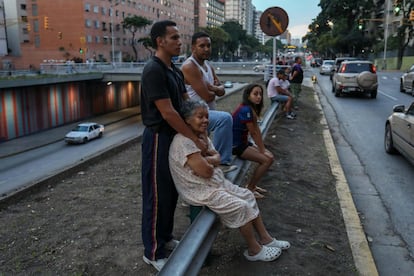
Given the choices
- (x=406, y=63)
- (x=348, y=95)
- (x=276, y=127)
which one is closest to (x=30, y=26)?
(x=406, y=63)

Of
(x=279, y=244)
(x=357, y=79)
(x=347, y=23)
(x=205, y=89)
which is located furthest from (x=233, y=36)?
(x=279, y=244)

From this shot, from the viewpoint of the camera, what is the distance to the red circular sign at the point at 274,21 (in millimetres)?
9328

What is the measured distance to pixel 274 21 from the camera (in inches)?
370

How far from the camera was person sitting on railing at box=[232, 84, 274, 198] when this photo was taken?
4.74 metres

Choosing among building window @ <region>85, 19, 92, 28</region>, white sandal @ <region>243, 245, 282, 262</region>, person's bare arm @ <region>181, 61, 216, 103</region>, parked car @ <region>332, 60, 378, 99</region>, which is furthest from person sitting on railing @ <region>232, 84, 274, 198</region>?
building window @ <region>85, 19, 92, 28</region>

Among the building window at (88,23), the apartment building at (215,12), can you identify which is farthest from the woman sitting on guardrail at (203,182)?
the apartment building at (215,12)

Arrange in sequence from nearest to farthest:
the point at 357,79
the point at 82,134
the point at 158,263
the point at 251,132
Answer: the point at 158,263 → the point at 251,132 → the point at 357,79 → the point at 82,134

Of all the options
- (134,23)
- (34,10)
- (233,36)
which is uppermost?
(34,10)

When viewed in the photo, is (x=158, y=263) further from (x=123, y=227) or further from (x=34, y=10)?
(x=34, y=10)

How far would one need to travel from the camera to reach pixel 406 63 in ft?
185

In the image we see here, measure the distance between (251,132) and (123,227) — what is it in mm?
1778

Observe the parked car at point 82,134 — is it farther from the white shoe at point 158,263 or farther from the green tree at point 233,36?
the green tree at point 233,36

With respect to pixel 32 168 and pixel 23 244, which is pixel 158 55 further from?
pixel 32 168

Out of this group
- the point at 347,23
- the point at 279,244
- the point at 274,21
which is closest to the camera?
the point at 279,244
